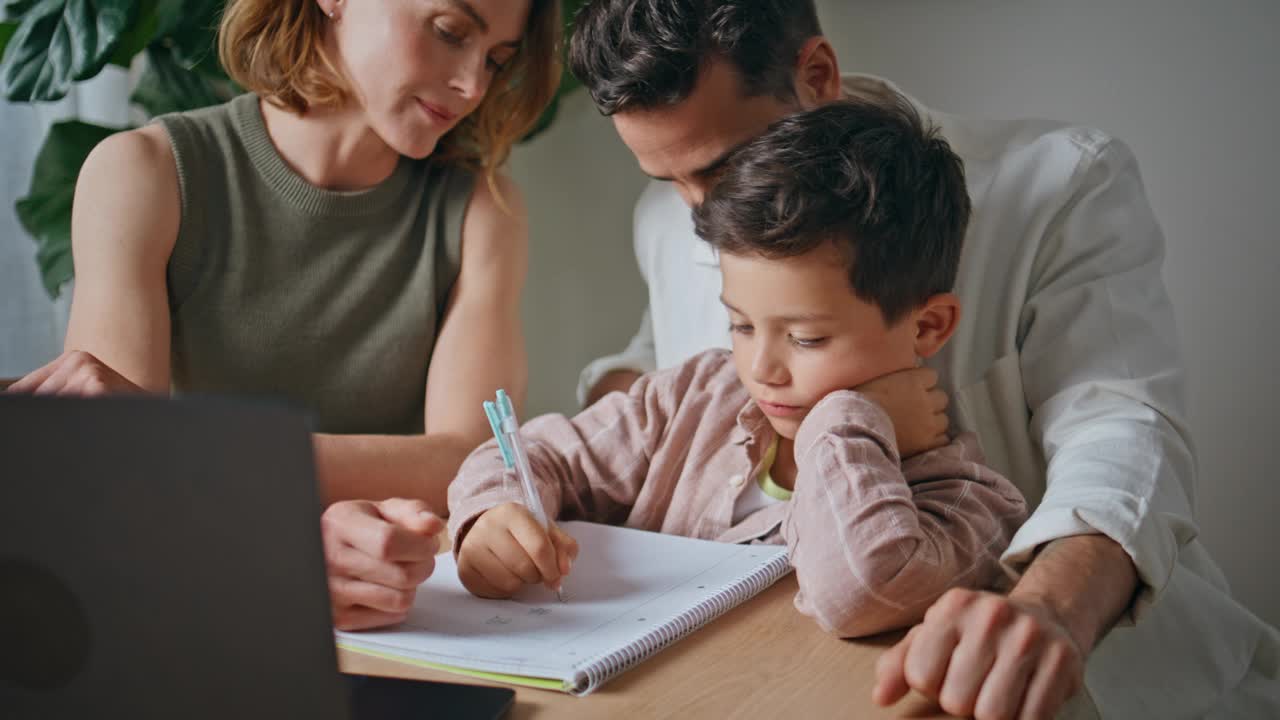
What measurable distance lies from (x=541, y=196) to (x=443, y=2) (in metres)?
1.14

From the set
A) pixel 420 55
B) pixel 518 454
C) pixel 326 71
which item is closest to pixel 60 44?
pixel 326 71

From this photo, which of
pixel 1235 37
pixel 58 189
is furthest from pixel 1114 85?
pixel 58 189

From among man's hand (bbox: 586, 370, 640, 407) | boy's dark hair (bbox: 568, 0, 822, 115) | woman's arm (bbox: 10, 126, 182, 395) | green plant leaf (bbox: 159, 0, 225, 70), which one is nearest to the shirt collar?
boy's dark hair (bbox: 568, 0, 822, 115)

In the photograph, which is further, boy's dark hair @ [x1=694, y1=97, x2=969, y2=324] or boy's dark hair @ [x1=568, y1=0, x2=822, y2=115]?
boy's dark hair @ [x1=568, y1=0, x2=822, y2=115]

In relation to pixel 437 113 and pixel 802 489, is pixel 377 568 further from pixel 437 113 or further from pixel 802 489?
pixel 437 113

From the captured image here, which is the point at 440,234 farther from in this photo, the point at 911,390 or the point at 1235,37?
the point at 1235,37

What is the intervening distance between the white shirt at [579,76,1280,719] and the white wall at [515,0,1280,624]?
1.60 feet

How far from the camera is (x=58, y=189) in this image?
181 cm

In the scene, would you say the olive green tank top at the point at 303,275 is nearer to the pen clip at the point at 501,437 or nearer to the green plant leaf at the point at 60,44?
the green plant leaf at the point at 60,44

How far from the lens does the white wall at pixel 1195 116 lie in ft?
5.11

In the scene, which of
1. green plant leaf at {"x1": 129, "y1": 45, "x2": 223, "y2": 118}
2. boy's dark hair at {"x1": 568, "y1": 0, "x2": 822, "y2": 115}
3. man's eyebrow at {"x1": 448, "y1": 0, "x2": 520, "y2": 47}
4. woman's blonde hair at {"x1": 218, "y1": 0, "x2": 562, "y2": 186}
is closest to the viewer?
boy's dark hair at {"x1": 568, "y1": 0, "x2": 822, "y2": 115}

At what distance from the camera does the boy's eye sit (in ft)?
3.06

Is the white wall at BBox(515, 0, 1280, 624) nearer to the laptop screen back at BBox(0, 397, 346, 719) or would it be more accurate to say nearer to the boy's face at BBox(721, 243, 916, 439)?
the boy's face at BBox(721, 243, 916, 439)

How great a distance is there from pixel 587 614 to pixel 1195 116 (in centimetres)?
129
